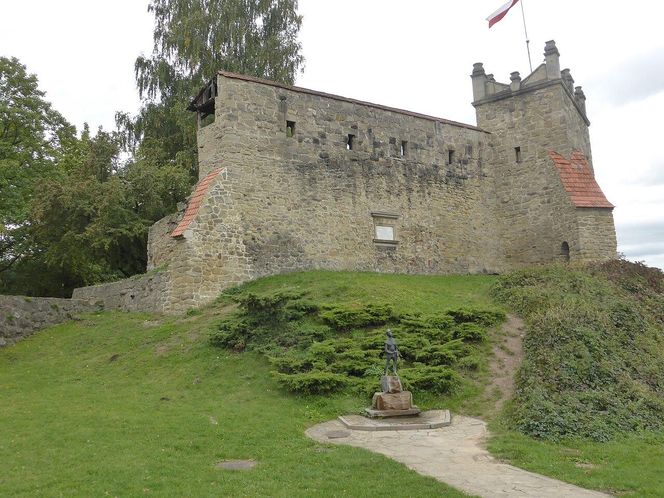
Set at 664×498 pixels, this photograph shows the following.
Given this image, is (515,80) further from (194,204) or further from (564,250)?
(194,204)

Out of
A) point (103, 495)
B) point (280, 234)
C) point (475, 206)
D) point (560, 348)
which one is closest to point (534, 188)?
point (475, 206)

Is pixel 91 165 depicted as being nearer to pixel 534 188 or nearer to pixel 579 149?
pixel 534 188

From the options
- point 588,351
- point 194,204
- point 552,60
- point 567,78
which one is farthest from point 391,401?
point 567,78

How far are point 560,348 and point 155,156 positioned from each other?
18.5 metres

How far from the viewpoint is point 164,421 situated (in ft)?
32.1

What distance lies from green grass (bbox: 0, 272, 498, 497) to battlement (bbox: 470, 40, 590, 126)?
11.5 meters

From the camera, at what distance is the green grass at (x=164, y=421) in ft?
23.5

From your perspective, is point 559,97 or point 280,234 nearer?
point 280,234

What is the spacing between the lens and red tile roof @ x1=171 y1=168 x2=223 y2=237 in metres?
17.2

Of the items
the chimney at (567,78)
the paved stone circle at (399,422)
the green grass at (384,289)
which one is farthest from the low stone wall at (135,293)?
the chimney at (567,78)

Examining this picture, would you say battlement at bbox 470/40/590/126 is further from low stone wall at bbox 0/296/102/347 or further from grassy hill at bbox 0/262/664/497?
low stone wall at bbox 0/296/102/347

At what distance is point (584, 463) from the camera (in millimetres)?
8367

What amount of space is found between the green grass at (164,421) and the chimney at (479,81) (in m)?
11.9

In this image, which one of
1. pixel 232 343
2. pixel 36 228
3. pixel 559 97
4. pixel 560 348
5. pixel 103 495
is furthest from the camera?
pixel 559 97
